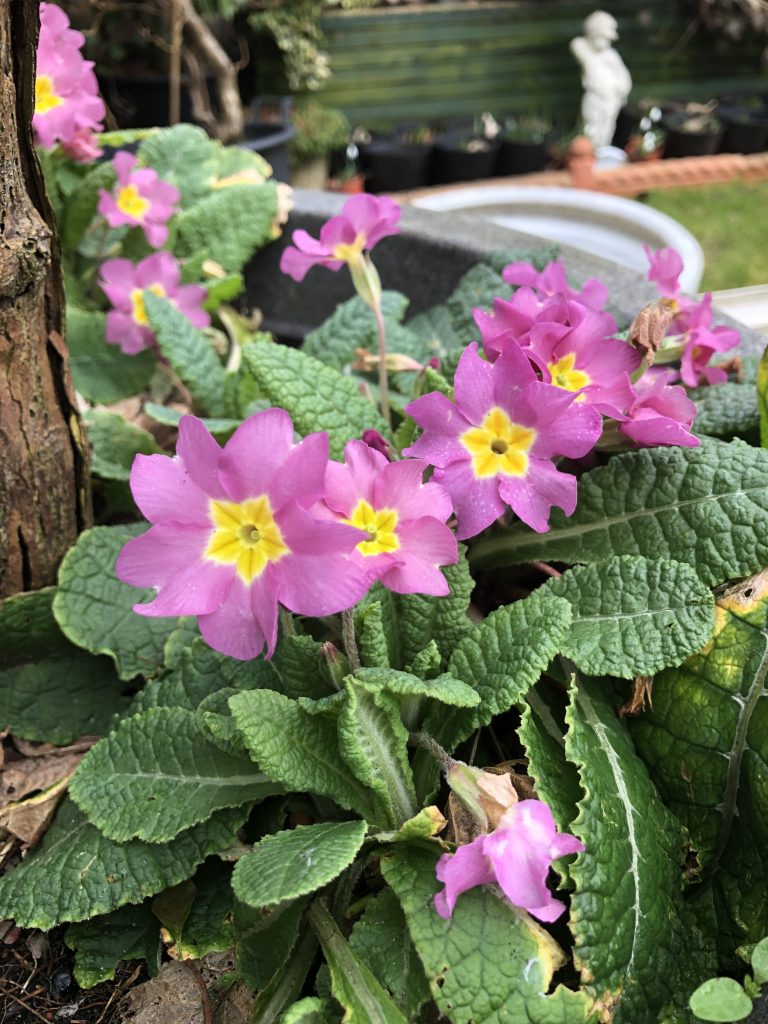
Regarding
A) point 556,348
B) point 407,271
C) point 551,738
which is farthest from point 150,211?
point 551,738

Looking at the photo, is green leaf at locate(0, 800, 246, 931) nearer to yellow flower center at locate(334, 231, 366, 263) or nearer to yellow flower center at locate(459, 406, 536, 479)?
yellow flower center at locate(459, 406, 536, 479)

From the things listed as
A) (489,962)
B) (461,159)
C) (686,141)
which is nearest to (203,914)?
(489,962)

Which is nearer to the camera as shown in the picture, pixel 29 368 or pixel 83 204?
pixel 29 368

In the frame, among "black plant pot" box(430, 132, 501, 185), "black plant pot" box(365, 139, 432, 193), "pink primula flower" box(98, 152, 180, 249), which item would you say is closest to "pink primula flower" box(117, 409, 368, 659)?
"pink primula flower" box(98, 152, 180, 249)

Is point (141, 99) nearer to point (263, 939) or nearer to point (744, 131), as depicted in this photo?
point (744, 131)

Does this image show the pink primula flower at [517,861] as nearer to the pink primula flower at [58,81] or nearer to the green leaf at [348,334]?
the green leaf at [348,334]

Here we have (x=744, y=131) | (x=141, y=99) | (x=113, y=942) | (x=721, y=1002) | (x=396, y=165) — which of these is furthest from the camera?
(x=744, y=131)

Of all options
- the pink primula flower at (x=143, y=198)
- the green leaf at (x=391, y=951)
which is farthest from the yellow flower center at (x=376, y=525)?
the pink primula flower at (x=143, y=198)
